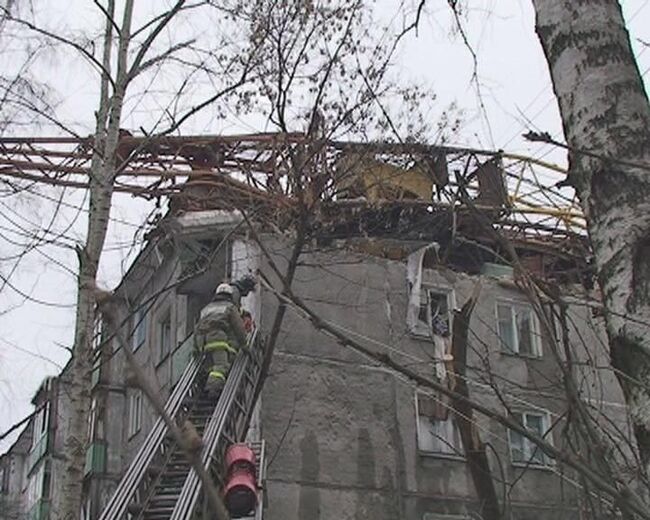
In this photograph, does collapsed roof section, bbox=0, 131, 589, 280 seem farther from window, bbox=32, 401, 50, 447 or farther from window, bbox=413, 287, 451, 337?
window, bbox=32, 401, 50, 447

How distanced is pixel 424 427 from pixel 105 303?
16.2 metres

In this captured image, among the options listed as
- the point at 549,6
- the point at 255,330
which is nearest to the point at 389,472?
the point at 255,330

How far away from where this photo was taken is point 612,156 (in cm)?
273

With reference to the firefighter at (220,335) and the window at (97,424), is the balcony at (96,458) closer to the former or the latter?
the window at (97,424)

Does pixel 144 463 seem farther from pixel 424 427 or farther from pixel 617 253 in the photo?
pixel 424 427

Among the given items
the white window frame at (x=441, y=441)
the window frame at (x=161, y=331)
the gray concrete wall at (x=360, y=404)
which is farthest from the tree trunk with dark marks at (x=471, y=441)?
the window frame at (x=161, y=331)

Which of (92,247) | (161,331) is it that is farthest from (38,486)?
(92,247)

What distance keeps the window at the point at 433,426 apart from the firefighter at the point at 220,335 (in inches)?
226

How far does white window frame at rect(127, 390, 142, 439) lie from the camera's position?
19919 millimetres

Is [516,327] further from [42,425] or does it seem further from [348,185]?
[42,425]

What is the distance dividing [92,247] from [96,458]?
1393 cm

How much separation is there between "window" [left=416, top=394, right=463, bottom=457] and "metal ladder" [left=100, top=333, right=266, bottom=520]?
5400mm

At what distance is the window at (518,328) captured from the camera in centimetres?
1894

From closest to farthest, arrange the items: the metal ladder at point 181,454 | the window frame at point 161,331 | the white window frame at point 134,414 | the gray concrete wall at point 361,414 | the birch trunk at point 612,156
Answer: the birch trunk at point 612,156 < the metal ladder at point 181,454 < the gray concrete wall at point 361,414 < the window frame at point 161,331 < the white window frame at point 134,414
